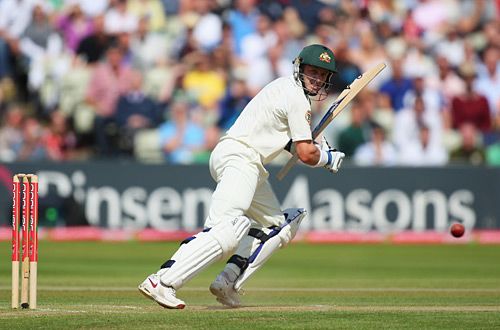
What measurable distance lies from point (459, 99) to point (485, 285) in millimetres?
6109

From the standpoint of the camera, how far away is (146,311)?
6.73m

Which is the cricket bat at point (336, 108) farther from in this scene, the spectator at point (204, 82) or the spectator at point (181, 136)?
the spectator at point (204, 82)

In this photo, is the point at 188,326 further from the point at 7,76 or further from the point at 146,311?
the point at 7,76

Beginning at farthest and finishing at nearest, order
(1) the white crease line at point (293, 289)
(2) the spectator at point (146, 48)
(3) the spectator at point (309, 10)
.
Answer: (3) the spectator at point (309, 10) < (2) the spectator at point (146, 48) < (1) the white crease line at point (293, 289)

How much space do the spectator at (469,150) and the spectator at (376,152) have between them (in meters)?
0.88

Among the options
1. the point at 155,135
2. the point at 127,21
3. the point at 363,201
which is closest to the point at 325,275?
the point at 363,201

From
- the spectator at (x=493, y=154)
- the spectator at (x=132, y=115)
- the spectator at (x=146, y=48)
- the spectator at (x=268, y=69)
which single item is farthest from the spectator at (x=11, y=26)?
the spectator at (x=493, y=154)

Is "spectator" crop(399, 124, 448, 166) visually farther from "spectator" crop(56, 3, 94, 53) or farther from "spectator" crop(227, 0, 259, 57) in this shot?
"spectator" crop(56, 3, 94, 53)

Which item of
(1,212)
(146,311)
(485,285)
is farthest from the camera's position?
(1,212)

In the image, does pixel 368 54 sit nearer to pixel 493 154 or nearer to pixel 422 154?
pixel 422 154

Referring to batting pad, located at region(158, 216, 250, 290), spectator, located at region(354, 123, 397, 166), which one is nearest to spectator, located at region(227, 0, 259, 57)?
spectator, located at region(354, 123, 397, 166)

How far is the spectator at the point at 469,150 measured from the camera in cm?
1534

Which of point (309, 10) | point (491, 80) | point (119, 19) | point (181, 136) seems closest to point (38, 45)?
point (119, 19)

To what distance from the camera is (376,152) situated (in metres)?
15.2
